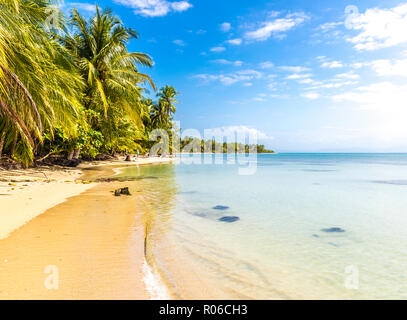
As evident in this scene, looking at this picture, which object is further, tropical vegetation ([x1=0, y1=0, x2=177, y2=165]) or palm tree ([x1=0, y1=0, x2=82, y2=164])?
tropical vegetation ([x1=0, y1=0, x2=177, y2=165])

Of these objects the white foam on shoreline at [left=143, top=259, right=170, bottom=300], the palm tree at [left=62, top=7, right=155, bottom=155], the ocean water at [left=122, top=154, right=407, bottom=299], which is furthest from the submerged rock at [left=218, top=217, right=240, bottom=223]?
the palm tree at [left=62, top=7, right=155, bottom=155]

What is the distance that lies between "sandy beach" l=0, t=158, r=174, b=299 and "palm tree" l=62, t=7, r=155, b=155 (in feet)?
34.0

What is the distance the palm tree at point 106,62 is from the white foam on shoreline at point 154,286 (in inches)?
530

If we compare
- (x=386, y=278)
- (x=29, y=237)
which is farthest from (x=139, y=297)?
(x=386, y=278)

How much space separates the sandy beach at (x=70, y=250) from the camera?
2330 mm

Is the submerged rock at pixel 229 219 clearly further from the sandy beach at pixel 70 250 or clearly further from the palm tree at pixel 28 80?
the palm tree at pixel 28 80

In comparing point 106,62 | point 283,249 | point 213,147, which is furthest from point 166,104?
point 213,147

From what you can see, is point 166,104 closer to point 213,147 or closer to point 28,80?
point 28,80

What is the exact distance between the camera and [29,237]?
11.9 feet

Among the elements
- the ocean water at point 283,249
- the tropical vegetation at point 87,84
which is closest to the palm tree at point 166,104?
the tropical vegetation at point 87,84

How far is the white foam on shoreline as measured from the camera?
2.35 meters

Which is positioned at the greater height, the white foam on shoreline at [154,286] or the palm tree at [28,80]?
the palm tree at [28,80]

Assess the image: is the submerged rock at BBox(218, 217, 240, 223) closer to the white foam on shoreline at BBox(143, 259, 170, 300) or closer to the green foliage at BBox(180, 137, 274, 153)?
the white foam on shoreline at BBox(143, 259, 170, 300)

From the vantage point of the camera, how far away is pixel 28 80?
591 cm
